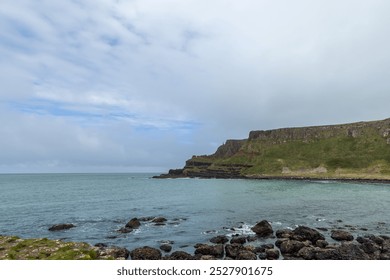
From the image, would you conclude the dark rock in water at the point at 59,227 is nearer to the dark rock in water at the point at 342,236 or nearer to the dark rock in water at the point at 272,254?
the dark rock in water at the point at 272,254

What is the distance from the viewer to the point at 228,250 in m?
27.3

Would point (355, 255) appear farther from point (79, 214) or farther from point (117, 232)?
point (79, 214)

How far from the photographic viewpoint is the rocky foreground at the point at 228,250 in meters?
23.4

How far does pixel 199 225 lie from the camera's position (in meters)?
42.1

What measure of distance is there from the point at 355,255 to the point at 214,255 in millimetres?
12068

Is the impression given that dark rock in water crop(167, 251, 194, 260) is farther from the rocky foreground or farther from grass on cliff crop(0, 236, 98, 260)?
grass on cliff crop(0, 236, 98, 260)

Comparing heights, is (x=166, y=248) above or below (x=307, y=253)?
below

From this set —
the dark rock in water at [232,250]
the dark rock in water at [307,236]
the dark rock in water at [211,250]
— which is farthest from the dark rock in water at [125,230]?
the dark rock in water at [307,236]

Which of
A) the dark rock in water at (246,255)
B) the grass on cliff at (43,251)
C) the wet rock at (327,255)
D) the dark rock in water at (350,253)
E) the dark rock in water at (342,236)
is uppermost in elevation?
the grass on cliff at (43,251)

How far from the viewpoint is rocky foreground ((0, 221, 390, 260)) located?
2336cm

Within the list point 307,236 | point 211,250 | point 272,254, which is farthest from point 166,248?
point 307,236

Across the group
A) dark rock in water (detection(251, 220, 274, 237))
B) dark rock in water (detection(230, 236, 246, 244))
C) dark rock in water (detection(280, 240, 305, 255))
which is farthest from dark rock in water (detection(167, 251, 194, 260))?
dark rock in water (detection(251, 220, 274, 237))

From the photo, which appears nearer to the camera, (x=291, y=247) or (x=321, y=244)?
(x=291, y=247)

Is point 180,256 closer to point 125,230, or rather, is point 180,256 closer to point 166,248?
point 166,248
